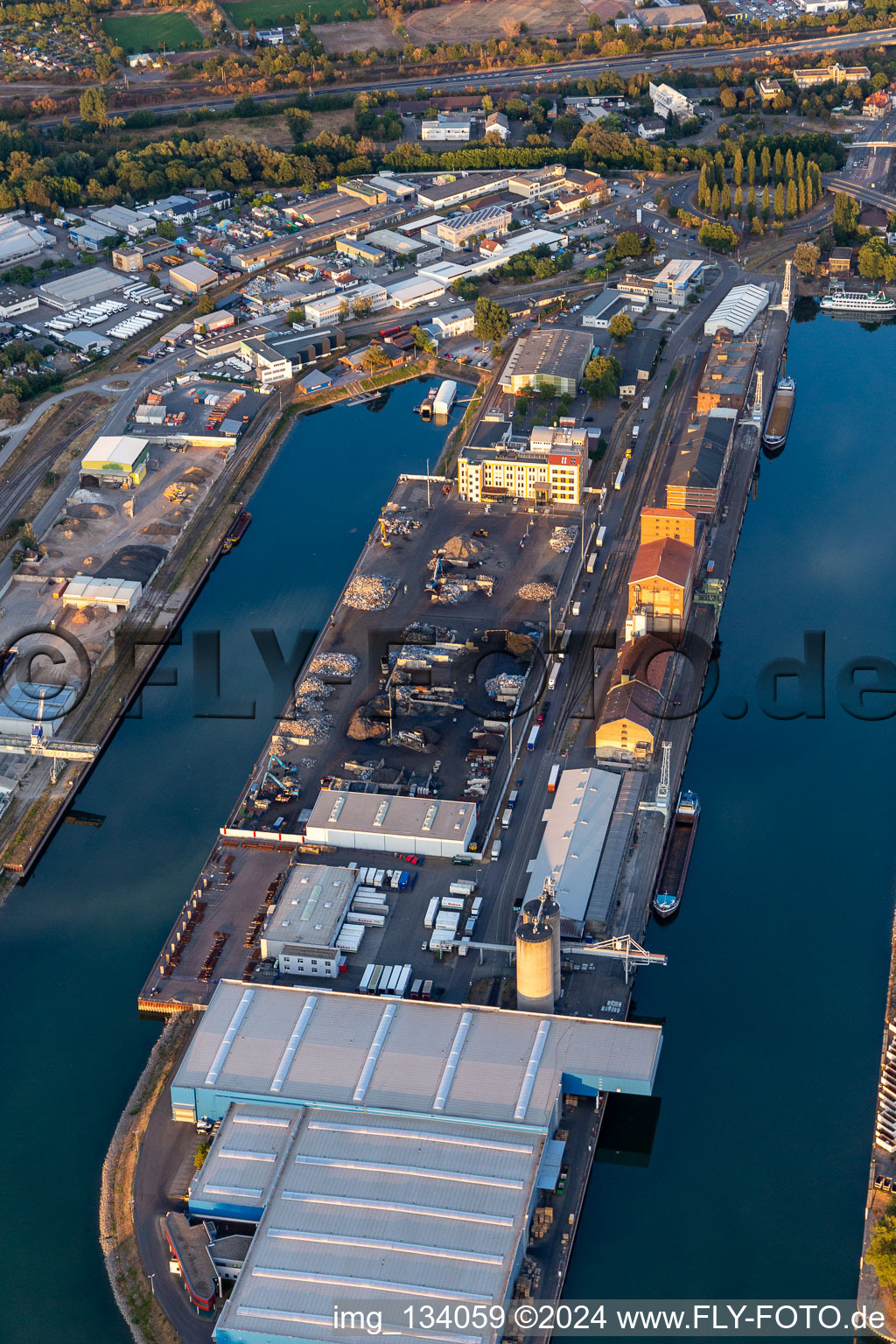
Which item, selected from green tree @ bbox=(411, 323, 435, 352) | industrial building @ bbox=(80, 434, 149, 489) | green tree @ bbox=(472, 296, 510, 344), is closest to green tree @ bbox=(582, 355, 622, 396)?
green tree @ bbox=(472, 296, 510, 344)

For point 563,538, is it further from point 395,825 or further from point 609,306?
point 609,306

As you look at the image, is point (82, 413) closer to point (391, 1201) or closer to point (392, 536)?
point (392, 536)

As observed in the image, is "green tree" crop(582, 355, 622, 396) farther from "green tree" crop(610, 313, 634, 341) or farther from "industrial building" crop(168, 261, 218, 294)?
"industrial building" crop(168, 261, 218, 294)

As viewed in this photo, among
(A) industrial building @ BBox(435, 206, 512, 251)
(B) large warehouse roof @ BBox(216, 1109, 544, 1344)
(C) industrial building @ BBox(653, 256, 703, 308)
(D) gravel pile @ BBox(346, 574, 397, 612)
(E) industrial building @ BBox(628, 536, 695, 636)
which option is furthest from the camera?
(A) industrial building @ BBox(435, 206, 512, 251)

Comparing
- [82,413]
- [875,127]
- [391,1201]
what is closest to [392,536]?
[82,413]

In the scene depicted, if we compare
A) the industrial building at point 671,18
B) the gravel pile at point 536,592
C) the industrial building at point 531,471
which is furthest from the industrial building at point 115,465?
the industrial building at point 671,18

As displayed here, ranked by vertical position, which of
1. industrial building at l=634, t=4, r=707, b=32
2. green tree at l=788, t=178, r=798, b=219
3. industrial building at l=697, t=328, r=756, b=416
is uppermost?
industrial building at l=634, t=4, r=707, b=32

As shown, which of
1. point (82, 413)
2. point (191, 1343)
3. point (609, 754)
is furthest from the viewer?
point (82, 413)
